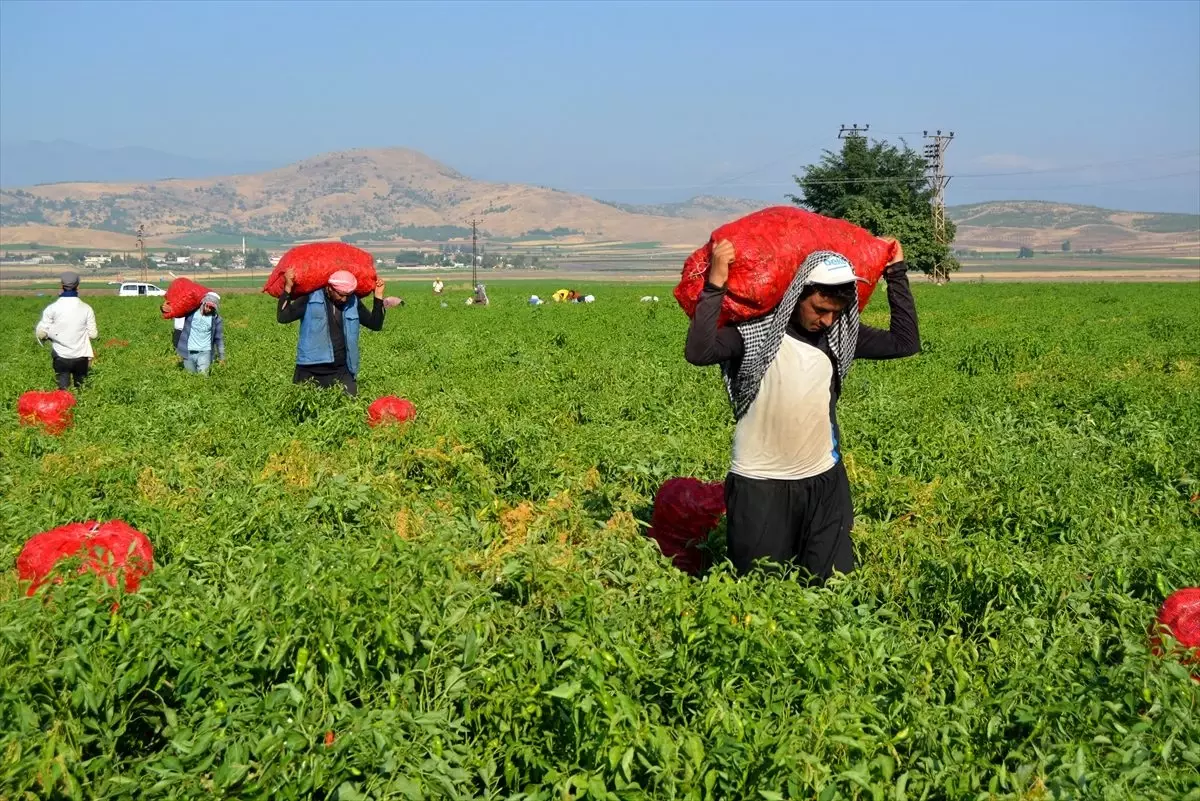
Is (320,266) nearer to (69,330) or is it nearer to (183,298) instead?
(69,330)

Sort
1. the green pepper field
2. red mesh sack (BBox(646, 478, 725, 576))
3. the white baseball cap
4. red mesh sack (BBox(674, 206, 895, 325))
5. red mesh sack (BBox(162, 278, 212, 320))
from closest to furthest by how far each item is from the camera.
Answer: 1. the green pepper field
2. the white baseball cap
3. red mesh sack (BBox(674, 206, 895, 325))
4. red mesh sack (BBox(646, 478, 725, 576))
5. red mesh sack (BBox(162, 278, 212, 320))

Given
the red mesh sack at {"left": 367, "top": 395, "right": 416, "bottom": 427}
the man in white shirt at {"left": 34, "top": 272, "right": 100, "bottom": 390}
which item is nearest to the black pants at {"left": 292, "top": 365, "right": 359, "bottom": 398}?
the red mesh sack at {"left": 367, "top": 395, "right": 416, "bottom": 427}

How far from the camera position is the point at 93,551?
476cm

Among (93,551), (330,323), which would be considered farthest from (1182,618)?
(330,323)

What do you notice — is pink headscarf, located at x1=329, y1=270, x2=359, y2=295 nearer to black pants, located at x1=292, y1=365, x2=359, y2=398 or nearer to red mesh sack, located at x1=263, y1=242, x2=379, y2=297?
red mesh sack, located at x1=263, y1=242, x2=379, y2=297

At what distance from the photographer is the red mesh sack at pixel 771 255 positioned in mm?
4982

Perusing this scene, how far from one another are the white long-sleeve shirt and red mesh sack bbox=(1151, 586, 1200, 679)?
34.5ft

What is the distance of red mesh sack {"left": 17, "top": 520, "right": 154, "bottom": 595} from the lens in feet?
15.9

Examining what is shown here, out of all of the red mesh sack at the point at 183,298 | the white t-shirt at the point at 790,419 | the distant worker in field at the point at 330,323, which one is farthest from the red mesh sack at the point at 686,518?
the red mesh sack at the point at 183,298

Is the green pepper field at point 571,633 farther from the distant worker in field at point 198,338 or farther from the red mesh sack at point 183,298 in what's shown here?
the distant worker in field at point 198,338

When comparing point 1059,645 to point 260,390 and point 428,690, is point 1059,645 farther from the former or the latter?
point 260,390

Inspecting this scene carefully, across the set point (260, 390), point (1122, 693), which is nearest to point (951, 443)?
point (1122, 693)

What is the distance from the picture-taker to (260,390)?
11.7 meters

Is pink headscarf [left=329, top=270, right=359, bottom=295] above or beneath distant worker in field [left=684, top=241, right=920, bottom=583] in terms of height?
above
